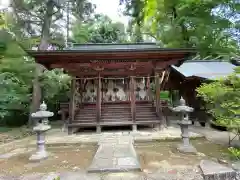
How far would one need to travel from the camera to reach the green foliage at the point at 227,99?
5.08 meters

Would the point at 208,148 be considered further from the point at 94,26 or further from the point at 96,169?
the point at 94,26

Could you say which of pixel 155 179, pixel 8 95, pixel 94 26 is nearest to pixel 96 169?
pixel 155 179

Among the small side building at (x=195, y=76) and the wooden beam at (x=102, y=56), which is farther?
the small side building at (x=195, y=76)

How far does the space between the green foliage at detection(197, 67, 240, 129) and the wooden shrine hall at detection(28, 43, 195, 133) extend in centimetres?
273

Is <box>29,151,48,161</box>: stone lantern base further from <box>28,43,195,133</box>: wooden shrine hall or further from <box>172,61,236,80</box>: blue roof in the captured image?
<box>172,61,236,80</box>: blue roof

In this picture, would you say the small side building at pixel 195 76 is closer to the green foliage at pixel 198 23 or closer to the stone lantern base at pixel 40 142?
the green foliage at pixel 198 23

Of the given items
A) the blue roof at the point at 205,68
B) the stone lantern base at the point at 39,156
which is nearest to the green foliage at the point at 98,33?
the blue roof at the point at 205,68

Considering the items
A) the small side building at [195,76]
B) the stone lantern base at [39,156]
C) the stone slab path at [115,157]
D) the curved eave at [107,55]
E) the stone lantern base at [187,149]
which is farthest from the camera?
the small side building at [195,76]

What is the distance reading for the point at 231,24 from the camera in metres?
10.1

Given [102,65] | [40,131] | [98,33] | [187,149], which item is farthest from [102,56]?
[98,33]

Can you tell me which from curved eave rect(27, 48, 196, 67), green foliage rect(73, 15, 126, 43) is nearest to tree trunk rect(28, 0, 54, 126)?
curved eave rect(27, 48, 196, 67)

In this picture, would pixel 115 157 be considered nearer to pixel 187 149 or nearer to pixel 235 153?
pixel 187 149

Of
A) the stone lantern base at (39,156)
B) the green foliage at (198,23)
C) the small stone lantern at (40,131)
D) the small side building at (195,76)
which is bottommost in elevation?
the stone lantern base at (39,156)

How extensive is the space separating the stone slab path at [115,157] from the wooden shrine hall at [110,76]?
1838mm
